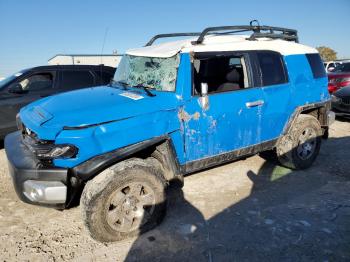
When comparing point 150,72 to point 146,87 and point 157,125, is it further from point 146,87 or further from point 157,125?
point 157,125

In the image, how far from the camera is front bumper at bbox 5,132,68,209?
303cm

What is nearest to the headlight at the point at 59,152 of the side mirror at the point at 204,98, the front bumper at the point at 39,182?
the front bumper at the point at 39,182

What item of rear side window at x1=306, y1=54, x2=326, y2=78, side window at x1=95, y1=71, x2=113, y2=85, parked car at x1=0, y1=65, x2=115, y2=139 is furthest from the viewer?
side window at x1=95, y1=71, x2=113, y2=85

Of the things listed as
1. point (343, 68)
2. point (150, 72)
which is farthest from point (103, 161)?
point (343, 68)

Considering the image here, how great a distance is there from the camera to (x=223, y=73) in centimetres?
496

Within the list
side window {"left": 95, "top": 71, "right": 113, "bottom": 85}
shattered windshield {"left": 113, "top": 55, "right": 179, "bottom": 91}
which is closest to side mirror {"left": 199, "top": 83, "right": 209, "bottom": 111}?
shattered windshield {"left": 113, "top": 55, "right": 179, "bottom": 91}

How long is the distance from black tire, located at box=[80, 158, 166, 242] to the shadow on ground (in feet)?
0.67

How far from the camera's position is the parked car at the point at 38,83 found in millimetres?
6469

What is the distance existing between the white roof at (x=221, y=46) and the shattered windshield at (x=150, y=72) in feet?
→ 0.24

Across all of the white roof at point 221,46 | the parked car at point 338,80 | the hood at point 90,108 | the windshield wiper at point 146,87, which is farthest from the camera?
the parked car at point 338,80

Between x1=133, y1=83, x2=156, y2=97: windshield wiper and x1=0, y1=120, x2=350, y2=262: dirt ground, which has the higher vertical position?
x1=133, y1=83, x2=156, y2=97: windshield wiper

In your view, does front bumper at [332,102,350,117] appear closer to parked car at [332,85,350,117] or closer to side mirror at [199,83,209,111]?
parked car at [332,85,350,117]

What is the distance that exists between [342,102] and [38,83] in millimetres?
7756

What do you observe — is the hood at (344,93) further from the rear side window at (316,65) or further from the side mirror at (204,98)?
the side mirror at (204,98)
